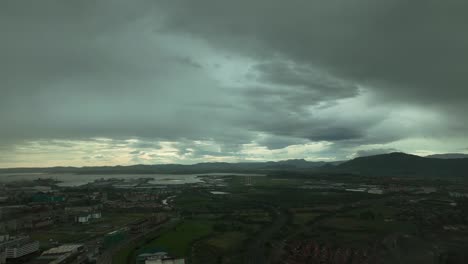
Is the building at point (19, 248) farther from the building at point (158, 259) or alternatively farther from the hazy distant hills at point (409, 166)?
the hazy distant hills at point (409, 166)

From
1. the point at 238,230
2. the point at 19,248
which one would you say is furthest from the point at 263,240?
the point at 19,248

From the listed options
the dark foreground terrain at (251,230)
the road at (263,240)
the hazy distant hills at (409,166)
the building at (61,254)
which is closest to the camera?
the road at (263,240)

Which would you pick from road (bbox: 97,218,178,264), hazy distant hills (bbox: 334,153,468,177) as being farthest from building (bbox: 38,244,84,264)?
hazy distant hills (bbox: 334,153,468,177)

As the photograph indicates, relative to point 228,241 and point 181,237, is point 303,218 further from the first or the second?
point 181,237

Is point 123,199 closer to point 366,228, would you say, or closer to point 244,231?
point 244,231

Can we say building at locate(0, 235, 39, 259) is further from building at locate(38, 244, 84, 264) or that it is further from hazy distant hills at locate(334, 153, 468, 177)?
hazy distant hills at locate(334, 153, 468, 177)

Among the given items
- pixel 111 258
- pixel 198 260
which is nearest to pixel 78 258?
pixel 111 258

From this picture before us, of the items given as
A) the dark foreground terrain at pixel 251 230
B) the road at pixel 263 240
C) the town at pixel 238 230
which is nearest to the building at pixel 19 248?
the town at pixel 238 230

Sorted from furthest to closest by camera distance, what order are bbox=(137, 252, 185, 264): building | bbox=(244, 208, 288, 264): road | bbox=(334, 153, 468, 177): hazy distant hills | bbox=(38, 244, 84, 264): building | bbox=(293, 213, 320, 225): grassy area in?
bbox=(334, 153, 468, 177): hazy distant hills, bbox=(293, 213, 320, 225): grassy area, bbox=(38, 244, 84, 264): building, bbox=(244, 208, 288, 264): road, bbox=(137, 252, 185, 264): building
